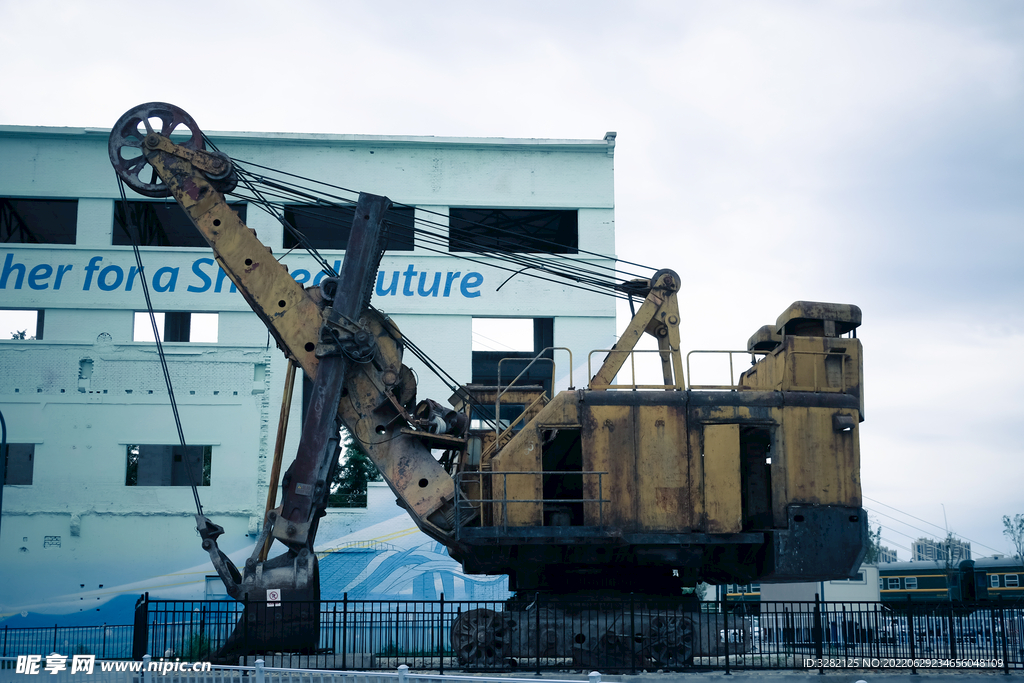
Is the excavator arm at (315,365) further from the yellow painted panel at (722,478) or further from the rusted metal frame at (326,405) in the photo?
the yellow painted panel at (722,478)

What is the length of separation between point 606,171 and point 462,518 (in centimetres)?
1587

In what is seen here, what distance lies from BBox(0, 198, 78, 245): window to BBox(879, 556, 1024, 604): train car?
91.1 feet

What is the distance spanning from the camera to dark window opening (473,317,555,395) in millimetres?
26188

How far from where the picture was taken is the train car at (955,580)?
96.1ft

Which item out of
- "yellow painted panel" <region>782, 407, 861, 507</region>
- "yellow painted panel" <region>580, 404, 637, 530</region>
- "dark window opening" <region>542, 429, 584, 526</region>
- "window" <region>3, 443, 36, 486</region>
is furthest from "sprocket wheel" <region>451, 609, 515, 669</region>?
"window" <region>3, 443, 36, 486</region>

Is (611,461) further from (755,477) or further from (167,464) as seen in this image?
(167,464)

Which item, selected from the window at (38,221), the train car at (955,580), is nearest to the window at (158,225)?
the window at (38,221)

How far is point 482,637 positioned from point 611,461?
3.49 metres

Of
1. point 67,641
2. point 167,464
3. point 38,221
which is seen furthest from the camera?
point 38,221

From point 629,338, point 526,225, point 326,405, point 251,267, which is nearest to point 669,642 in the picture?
point 629,338

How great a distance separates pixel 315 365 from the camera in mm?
13742

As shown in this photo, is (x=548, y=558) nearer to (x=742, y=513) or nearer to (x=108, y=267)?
(x=742, y=513)

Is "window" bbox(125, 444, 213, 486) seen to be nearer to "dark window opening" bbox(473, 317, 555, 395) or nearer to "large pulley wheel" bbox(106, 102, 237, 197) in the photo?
"dark window opening" bbox(473, 317, 555, 395)

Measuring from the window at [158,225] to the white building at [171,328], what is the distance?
5.9 inches
